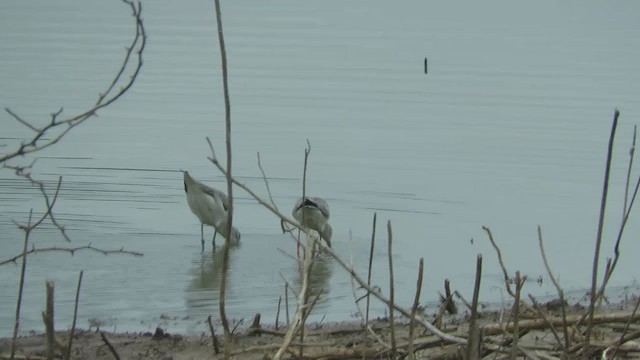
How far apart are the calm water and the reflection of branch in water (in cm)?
3

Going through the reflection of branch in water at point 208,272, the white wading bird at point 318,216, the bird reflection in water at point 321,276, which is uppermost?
the white wading bird at point 318,216

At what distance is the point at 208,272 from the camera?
9.45 metres

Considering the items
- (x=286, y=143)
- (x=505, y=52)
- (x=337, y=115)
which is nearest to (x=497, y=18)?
(x=505, y=52)

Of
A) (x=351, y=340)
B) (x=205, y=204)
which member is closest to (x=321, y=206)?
(x=205, y=204)

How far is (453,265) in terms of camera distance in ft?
31.8

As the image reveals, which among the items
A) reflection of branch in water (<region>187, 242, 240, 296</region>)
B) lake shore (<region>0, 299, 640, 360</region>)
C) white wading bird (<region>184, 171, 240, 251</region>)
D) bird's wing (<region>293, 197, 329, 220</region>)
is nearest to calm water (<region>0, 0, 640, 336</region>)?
reflection of branch in water (<region>187, 242, 240, 296</region>)

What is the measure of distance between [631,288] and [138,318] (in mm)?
3555

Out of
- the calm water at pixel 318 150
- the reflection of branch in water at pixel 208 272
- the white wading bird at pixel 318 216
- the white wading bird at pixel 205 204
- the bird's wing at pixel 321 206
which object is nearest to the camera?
the reflection of branch in water at pixel 208 272

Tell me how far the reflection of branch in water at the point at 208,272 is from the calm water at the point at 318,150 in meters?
0.03

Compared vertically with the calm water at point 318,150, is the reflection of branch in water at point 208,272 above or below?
below

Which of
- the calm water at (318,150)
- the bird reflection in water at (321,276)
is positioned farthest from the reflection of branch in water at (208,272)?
the bird reflection in water at (321,276)

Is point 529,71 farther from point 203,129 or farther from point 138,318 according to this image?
point 138,318

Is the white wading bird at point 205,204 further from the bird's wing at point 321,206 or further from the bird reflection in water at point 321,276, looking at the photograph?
the bird reflection in water at point 321,276

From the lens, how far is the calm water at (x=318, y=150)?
30.3 ft
